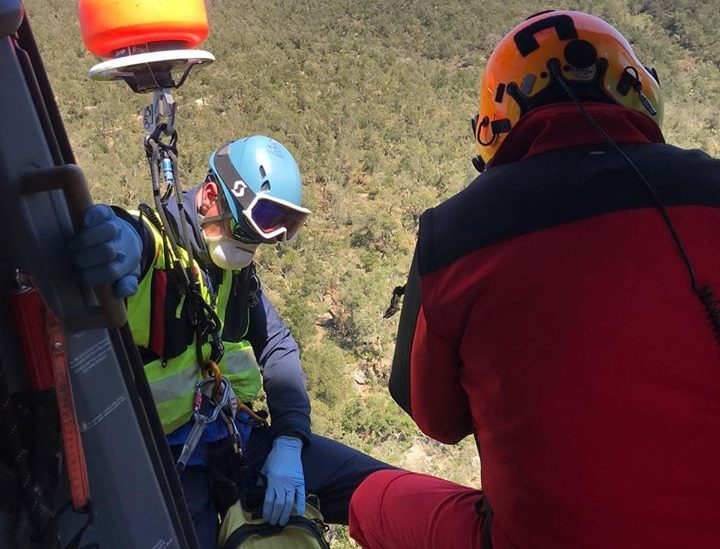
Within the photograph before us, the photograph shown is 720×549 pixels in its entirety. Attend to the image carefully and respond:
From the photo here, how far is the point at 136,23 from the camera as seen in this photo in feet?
6.90

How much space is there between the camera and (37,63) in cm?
116

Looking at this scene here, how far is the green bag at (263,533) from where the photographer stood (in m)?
2.40

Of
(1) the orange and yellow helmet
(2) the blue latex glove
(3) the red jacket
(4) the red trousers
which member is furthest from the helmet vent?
(2) the blue latex glove

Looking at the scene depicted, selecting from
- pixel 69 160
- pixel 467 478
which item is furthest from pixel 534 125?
pixel 467 478

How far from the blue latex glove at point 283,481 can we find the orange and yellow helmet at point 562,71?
151 centimetres

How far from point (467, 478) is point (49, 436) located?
484cm

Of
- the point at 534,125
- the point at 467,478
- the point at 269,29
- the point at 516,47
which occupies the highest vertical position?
the point at 516,47

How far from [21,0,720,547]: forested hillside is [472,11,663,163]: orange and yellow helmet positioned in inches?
126

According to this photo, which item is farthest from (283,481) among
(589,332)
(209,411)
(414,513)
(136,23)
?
(136,23)

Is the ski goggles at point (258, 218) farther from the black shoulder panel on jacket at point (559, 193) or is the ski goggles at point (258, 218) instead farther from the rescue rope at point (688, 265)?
the rescue rope at point (688, 265)

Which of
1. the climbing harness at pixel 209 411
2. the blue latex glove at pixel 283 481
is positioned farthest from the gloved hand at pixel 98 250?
the blue latex glove at pixel 283 481

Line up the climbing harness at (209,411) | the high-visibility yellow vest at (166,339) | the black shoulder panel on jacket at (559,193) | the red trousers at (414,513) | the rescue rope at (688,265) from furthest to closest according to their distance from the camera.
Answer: the climbing harness at (209,411)
the high-visibility yellow vest at (166,339)
the red trousers at (414,513)
the black shoulder panel on jacket at (559,193)
the rescue rope at (688,265)

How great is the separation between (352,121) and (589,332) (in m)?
14.2

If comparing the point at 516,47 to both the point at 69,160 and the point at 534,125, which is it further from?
the point at 69,160
